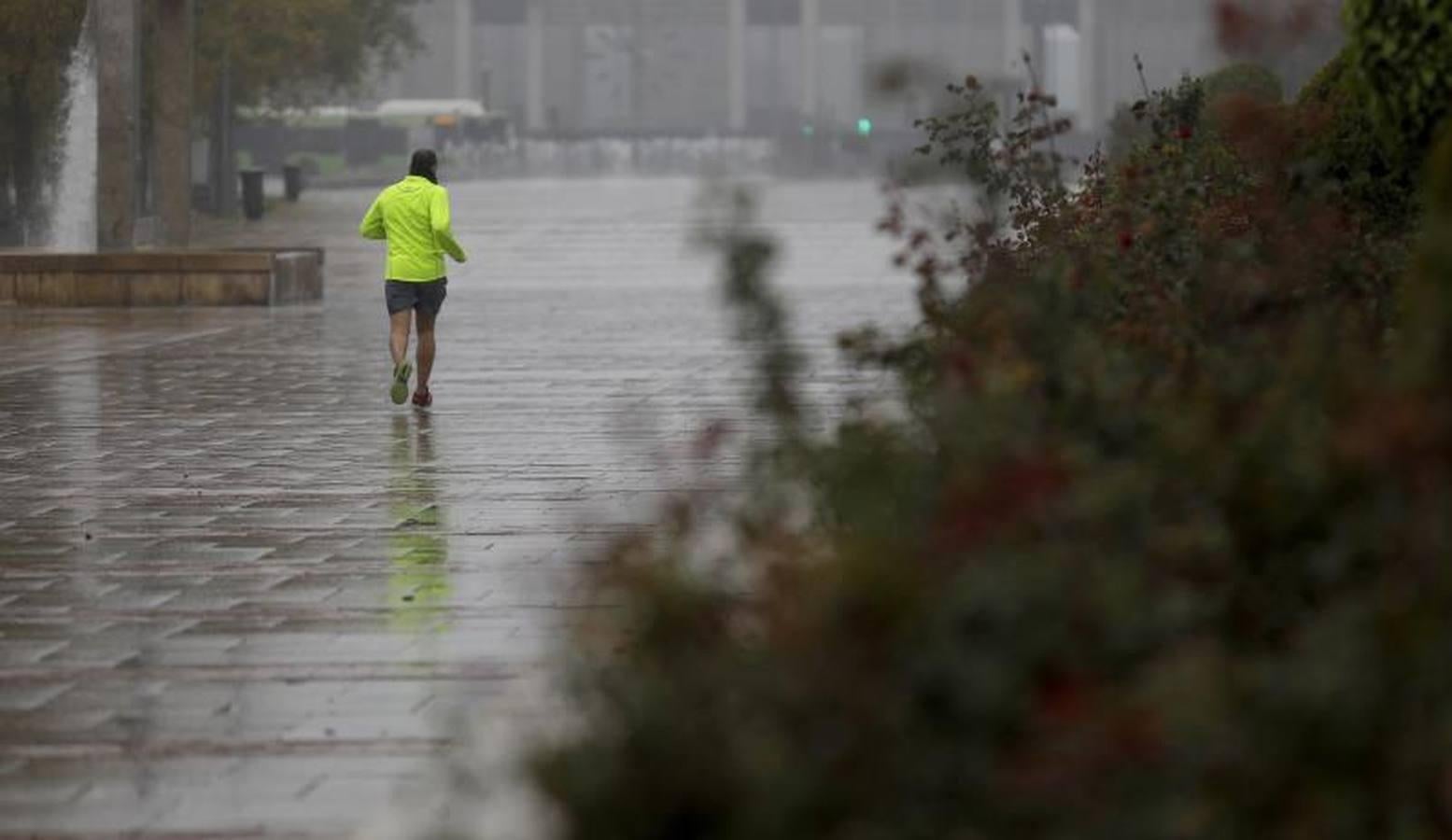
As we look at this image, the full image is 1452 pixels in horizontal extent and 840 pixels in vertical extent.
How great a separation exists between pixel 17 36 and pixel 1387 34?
32731mm

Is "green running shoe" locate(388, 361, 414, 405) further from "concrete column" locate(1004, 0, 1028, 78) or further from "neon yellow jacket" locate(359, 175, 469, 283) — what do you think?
"concrete column" locate(1004, 0, 1028, 78)

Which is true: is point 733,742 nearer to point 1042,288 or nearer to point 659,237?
point 1042,288

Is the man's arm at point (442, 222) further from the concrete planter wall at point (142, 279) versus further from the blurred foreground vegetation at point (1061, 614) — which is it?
the blurred foreground vegetation at point (1061, 614)

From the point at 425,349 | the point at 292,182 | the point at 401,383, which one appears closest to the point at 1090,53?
the point at 292,182

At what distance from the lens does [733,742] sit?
4160 millimetres

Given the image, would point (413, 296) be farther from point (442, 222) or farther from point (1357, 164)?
point (1357, 164)

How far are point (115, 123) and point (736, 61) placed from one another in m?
115

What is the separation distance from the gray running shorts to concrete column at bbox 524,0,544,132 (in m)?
125

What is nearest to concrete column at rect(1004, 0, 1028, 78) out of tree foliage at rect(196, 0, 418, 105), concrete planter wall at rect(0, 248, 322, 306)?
tree foliage at rect(196, 0, 418, 105)

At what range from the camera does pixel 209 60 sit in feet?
168

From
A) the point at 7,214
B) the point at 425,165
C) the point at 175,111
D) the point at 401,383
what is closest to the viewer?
the point at 401,383

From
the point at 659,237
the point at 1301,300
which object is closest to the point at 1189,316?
the point at 1301,300

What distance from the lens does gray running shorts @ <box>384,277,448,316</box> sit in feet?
65.0

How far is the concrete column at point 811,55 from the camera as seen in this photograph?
14462cm
